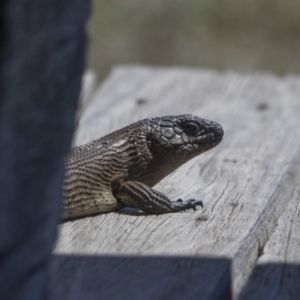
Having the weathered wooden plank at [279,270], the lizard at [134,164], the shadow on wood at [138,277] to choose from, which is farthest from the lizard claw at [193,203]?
the shadow on wood at [138,277]

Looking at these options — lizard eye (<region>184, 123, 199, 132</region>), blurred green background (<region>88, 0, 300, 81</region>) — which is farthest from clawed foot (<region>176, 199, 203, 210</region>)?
blurred green background (<region>88, 0, 300, 81</region>)

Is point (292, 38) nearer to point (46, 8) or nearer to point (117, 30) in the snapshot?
point (117, 30)

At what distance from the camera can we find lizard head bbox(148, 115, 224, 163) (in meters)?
4.48

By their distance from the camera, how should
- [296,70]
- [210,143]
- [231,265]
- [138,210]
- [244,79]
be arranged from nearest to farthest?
[231,265], [138,210], [210,143], [244,79], [296,70]

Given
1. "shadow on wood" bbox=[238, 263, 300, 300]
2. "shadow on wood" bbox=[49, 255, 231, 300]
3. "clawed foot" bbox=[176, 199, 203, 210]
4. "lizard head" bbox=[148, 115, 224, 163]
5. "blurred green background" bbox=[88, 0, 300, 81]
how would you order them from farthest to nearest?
"blurred green background" bbox=[88, 0, 300, 81] → "lizard head" bbox=[148, 115, 224, 163] → "clawed foot" bbox=[176, 199, 203, 210] → "shadow on wood" bbox=[238, 263, 300, 300] → "shadow on wood" bbox=[49, 255, 231, 300]

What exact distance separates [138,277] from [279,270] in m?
0.57

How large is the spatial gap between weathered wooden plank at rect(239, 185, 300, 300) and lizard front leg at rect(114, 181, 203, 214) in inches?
20.1

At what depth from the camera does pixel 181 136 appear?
14.9 ft

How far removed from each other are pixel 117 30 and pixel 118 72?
501 centimetres

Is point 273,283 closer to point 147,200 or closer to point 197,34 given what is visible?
point 147,200

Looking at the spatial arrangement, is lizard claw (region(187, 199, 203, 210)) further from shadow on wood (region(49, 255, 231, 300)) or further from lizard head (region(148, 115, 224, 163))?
shadow on wood (region(49, 255, 231, 300))

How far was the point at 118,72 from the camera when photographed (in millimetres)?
7004

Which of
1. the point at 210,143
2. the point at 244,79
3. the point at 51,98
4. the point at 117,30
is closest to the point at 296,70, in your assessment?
the point at 117,30

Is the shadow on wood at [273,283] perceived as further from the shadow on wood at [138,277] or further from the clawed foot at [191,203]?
the clawed foot at [191,203]
